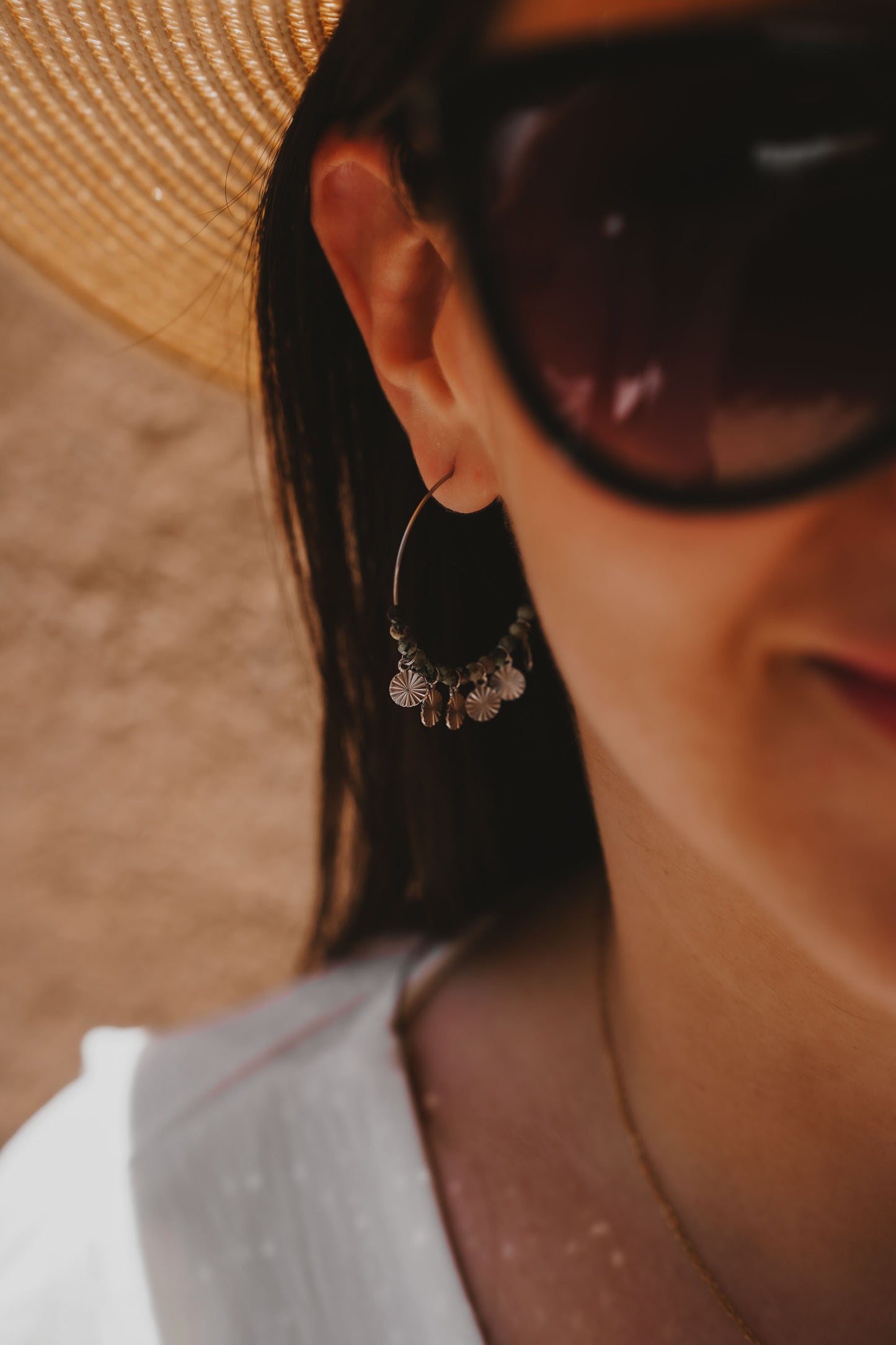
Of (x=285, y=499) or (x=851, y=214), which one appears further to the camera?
(x=285, y=499)

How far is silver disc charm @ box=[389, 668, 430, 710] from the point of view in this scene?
2.71 feet

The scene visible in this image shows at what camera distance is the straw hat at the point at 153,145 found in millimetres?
740

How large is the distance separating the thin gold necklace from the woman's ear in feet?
1.58

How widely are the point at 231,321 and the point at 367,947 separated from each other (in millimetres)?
675

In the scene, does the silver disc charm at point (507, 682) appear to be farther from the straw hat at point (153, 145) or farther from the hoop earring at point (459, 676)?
the straw hat at point (153, 145)

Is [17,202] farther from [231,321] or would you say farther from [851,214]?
[851,214]

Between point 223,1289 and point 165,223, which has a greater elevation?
point 165,223

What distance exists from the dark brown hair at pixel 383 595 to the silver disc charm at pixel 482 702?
0.14 ft

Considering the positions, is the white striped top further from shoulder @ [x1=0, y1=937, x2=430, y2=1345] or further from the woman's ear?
the woman's ear

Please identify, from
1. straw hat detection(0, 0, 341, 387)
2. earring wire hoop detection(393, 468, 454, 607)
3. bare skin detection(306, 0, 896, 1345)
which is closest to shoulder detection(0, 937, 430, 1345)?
bare skin detection(306, 0, 896, 1345)

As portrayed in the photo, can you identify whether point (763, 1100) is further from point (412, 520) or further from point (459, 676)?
point (412, 520)

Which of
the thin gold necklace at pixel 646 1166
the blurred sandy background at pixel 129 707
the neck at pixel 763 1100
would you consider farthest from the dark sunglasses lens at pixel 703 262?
the blurred sandy background at pixel 129 707

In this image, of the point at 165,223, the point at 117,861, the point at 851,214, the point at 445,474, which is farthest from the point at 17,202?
the point at 117,861

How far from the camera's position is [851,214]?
42 centimetres
